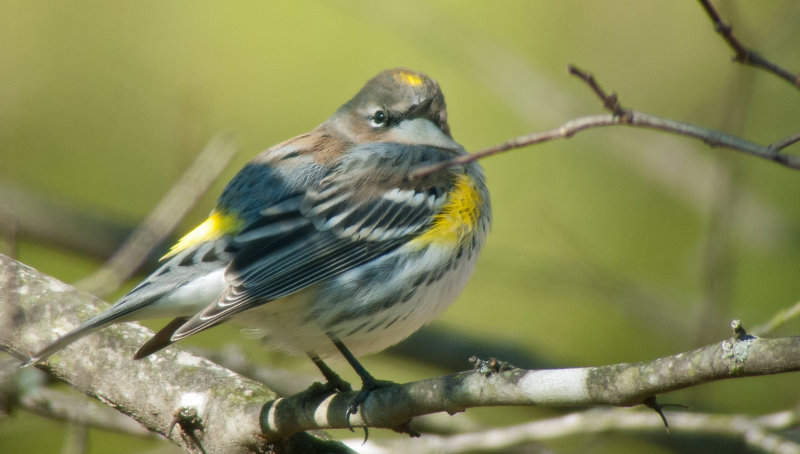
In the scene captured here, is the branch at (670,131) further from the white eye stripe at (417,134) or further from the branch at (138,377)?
the white eye stripe at (417,134)

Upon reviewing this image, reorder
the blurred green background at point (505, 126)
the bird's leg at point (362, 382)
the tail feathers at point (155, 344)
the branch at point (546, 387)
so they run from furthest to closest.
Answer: the blurred green background at point (505, 126)
the tail feathers at point (155, 344)
the bird's leg at point (362, 382)
the branch at point (546, 387)

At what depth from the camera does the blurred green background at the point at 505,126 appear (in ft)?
20.6

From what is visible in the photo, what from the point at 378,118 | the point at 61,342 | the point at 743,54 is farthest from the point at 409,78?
the point at 743,54

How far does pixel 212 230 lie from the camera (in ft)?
13.6

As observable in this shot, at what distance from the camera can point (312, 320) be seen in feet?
13.0

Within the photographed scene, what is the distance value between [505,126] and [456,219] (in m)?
3.12

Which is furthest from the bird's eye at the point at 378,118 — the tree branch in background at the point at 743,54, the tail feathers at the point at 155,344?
the tree branch in background at the point at 743,54

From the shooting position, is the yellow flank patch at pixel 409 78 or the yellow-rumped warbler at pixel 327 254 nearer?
the yellow-rumped warbler at pixel 327 254

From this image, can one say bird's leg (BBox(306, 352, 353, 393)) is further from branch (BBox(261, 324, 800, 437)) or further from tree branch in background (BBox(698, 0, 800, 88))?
tree branch in background (BBox(698, 0, 800, 88))

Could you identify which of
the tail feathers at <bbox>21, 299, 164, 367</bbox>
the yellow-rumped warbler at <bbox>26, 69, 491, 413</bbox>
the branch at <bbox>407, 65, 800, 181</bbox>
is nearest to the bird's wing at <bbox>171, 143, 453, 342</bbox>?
the yellow-rumped warbler at <bbox>26, 69, 491, 413</bbox>

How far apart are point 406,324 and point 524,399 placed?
153 centimetres

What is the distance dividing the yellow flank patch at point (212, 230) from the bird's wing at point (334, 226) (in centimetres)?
10

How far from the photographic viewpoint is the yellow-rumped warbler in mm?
3730

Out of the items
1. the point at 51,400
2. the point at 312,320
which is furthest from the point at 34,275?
the point at 312,320
